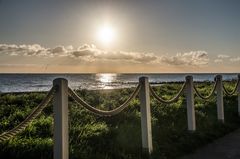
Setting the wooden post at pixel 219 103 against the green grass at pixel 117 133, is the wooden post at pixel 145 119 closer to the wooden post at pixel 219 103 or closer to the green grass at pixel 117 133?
the green grass at pixel 117 133

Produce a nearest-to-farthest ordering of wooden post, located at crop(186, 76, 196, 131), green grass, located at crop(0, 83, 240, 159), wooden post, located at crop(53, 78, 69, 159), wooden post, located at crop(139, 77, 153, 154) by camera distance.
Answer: wooden post, located at crop(53, 78, 69, 159)
green grass, located at crop(0, 83, 240, 159)
wooden post, located at crop(139, 77, 153, 154)
wooden post, located at crop(186, 76, 196, 131)

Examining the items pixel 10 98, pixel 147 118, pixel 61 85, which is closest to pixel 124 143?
pixel 147 118

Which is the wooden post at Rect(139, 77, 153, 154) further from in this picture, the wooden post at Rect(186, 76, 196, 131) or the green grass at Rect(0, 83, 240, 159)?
the wooden post at Rect(186, 76, 196, 131)

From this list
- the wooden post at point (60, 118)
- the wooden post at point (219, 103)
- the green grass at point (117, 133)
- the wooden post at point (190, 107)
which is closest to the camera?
the wooden post at point (60, 118)

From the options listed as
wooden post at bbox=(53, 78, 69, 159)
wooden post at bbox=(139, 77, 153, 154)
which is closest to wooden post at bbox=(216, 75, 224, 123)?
wooden post at bbox=(139, 77, 153, 154)

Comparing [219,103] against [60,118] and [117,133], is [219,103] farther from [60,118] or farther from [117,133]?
[60,118]

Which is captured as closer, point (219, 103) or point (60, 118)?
point (60, 118)

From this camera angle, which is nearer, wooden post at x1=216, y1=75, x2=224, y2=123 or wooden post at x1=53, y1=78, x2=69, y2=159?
wooden post at x1=53, y1=78, x2=69, y2=159

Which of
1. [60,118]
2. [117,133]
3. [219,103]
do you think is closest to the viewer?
[60,118]

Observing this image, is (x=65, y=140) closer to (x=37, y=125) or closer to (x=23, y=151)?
(x=23, y=151)

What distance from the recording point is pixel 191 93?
7895 mm

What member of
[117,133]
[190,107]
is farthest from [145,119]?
[190,107]

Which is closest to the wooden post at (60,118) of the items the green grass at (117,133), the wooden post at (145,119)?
the green grass at (117,133)

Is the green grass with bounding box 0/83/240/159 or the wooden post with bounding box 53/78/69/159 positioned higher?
the wooden post with bounding box 53/78/69/159
